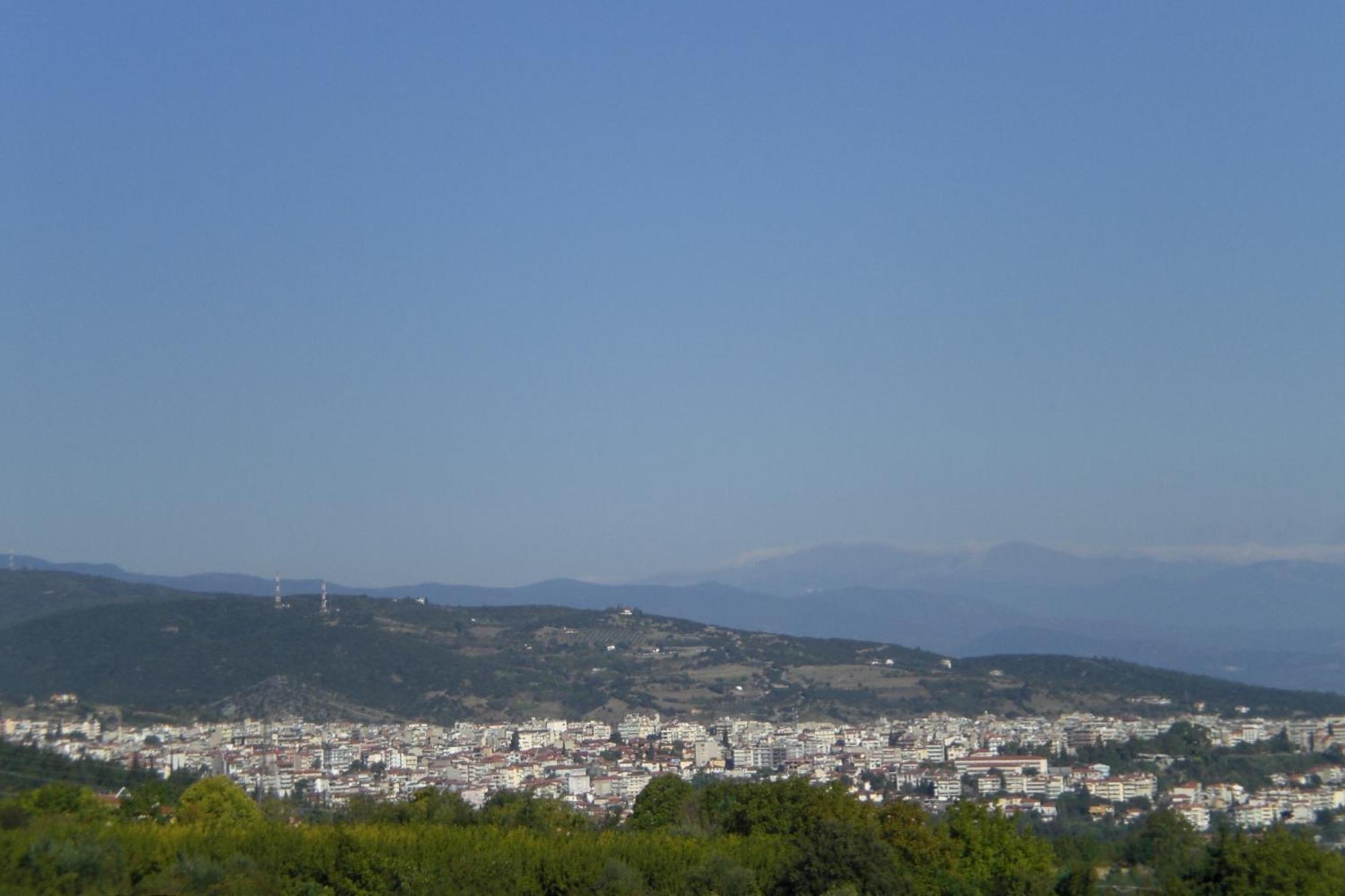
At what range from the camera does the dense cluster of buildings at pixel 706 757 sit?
43.9m

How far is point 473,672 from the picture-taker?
274ft

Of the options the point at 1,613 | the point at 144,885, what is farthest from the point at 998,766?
the point at 1,613

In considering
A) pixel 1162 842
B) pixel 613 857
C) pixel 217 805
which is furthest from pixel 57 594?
pixel 1162 842

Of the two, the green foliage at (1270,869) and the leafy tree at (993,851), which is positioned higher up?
the green foliage at (1270,869)

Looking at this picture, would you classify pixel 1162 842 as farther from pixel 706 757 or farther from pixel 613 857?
pixel 706 757

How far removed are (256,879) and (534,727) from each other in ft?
169

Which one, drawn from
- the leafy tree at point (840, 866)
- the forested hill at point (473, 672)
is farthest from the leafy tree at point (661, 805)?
the forested hill at point (473, 672)

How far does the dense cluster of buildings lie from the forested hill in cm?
489

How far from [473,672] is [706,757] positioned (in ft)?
91.9

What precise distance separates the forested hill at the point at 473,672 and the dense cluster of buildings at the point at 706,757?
489cm

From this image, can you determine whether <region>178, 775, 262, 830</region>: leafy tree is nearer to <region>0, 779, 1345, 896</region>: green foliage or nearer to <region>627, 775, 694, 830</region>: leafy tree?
<region>0, 779, 1345, 896</region>: green foliage

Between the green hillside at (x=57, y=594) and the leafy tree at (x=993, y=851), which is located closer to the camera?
the leafy tree at (x=993, y=851)

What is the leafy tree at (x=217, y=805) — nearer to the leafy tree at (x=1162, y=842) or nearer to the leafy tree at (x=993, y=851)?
the leafy tree at (x=993, y=851)

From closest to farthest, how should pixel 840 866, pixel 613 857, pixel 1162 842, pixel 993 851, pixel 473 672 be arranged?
pixel 840 866, pixel 613 857, pixel 993 851, pixel 1162 842, pixel 473 672
